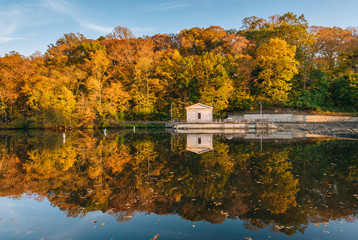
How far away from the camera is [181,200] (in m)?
7.61

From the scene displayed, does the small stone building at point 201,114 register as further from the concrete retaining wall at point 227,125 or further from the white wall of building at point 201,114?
the concrete retaining wall at point 227,125

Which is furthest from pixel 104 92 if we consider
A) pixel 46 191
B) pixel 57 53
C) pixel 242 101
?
pixel 46 191

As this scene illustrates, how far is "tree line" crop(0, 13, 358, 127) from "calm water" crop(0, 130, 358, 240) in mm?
34626

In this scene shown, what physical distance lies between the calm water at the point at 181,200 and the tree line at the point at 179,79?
114 feet

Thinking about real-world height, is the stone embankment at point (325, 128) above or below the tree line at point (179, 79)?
below

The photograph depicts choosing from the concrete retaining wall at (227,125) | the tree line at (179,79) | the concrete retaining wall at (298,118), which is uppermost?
the tree line at (179,79)

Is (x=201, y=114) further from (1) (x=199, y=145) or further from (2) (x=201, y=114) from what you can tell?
(1) (x=199, y=145)

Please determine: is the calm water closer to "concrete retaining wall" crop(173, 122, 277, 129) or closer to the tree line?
"concrete retaining wall" crop(173, 122, 277, 129)

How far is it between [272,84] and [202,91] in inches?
580

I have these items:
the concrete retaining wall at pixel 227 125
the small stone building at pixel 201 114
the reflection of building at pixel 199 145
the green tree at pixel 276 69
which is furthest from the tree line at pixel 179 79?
the reflection of building at pixel 199 145

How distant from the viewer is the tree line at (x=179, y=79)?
148 feet

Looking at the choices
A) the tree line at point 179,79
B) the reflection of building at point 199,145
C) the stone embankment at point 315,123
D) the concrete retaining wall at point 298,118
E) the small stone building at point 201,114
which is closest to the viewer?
the reflection of building at point 199,145

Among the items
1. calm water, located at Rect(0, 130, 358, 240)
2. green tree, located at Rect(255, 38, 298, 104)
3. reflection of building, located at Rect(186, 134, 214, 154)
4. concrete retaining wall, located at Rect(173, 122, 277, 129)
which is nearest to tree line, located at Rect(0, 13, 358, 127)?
green tree, located at Rect(255, 38, 298, 104)

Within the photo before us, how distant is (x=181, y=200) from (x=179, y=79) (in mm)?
43877
